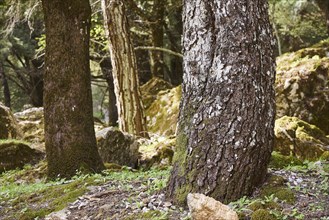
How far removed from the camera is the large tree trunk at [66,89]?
19.6 ft

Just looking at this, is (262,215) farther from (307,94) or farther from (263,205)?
(307,94)

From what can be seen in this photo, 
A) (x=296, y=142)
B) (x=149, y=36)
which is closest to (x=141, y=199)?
(x=296, y=142)

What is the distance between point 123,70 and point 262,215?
6921 millimetres

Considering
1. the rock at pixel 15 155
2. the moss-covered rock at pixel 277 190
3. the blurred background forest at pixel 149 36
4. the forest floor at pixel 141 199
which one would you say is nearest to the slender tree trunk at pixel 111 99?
the blurred background forest at pixel 149 36

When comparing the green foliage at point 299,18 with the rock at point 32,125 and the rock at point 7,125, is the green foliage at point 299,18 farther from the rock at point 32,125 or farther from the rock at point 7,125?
the rock at point 7,125

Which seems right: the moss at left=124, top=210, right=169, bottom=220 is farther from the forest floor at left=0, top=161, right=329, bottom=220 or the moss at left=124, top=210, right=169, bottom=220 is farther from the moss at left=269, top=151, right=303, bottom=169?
the moss at left=269, top=151, right=303, bottom=169

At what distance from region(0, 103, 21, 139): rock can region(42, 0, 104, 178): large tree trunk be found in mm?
5741

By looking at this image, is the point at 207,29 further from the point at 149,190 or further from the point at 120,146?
the point at 120,146

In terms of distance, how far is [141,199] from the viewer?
Result: 407 centimetres

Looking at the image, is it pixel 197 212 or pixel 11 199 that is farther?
pixel 11 199

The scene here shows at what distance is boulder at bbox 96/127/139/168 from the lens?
8312 mm

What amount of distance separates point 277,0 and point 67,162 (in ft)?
43.1

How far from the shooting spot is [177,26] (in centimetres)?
1912

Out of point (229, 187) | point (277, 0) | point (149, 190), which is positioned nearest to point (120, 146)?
point (149, 190)
